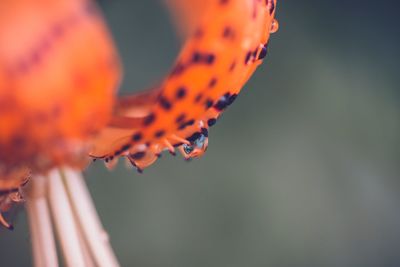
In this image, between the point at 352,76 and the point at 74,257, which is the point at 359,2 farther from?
the point at 74,257

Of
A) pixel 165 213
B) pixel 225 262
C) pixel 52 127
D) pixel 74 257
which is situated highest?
pixel 165 213

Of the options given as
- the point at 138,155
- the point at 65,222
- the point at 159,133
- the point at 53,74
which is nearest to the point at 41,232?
the point at 65,222

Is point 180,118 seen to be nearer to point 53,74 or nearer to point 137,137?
point 137,137

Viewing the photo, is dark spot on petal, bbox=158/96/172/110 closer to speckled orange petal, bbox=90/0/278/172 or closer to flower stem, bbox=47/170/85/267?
speckled orange petal, bbox=90/0/278/172

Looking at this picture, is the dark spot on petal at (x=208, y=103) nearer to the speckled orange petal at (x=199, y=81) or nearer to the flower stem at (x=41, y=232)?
the speckled orange petal at (x=199, y=81)

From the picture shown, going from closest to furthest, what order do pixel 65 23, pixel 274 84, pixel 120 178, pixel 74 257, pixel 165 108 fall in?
pixel 65 23, pixel 165 108, pixel 74 257, pixel 120 178, pixel 274 84

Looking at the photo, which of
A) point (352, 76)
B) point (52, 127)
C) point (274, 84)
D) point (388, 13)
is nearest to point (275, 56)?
point (274, 84)

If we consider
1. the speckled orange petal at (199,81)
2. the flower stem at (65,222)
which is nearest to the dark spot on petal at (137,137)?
the speckled orange petal at (199,81)
